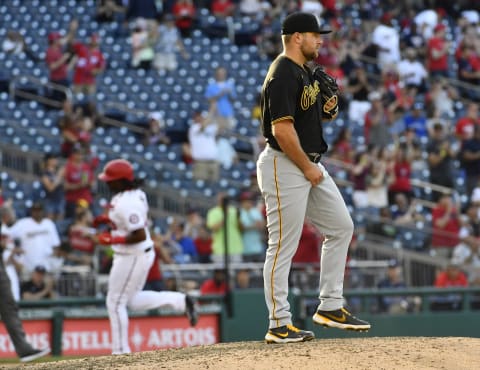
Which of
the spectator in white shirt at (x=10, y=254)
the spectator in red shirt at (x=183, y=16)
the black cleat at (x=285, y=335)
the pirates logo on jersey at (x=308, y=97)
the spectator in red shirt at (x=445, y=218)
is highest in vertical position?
the spectator in red shirt at (x=183, y=16)

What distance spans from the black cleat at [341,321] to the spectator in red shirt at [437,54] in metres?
14.8

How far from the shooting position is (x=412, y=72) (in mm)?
21328

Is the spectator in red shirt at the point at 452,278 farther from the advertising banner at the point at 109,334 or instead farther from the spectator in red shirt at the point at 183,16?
the spectator in red shirt at the point at 183,16

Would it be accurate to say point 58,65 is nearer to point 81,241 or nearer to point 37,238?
point 81,241

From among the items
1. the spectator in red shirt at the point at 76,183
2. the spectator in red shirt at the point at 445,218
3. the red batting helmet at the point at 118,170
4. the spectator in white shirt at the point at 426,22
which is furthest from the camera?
the spectator in white shirt at the point at 426,22

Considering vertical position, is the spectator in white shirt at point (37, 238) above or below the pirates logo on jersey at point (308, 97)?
below

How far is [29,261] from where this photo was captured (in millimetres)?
13922

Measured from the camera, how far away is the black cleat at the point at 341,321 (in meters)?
7.42

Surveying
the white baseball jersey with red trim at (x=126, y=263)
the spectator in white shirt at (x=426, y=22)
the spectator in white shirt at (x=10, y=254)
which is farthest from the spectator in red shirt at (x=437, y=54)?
the white baseball jersey with red trim at (x=126, y=263)

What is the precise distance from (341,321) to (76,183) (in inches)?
348

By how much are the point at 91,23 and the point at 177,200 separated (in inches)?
206

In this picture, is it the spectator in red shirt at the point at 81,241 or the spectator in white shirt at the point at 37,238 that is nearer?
the spectator in white shirt at the point at 37,238

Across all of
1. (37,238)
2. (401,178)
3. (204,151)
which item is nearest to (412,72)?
(401,178)

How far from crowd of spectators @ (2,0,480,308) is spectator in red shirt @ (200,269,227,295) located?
1.8 inches
